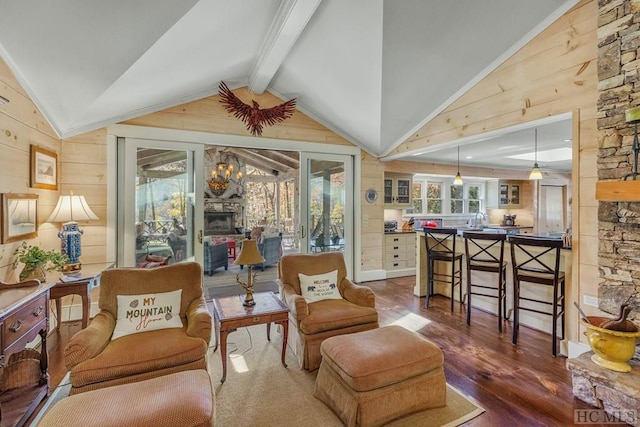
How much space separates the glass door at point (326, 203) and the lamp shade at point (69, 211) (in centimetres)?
286

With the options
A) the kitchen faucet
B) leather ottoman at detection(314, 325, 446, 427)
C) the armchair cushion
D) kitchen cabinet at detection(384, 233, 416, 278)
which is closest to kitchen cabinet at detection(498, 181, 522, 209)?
the kitchen faucet

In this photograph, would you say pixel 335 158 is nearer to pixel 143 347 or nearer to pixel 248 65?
pixel 248 65

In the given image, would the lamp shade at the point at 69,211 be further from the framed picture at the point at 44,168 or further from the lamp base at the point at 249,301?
the lamp base at the point at 249,301

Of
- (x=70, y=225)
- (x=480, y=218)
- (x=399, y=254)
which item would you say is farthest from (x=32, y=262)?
(x=480, y=218)

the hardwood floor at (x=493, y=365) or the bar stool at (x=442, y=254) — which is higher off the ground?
the bar stool at (x=442, y=254)

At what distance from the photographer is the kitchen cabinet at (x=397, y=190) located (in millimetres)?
6543

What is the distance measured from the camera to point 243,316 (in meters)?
2.48

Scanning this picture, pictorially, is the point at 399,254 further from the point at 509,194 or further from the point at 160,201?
the point at 509,194

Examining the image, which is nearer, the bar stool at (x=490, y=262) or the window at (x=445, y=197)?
the bar stool at (x=490, y=262)

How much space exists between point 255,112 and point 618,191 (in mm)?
4136

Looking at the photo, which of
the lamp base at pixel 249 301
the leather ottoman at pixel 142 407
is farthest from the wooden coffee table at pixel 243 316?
the leather ottoman at pixel 142 407

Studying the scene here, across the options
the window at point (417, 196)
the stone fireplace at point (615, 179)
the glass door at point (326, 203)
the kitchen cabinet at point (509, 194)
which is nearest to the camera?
the stone fireplace at point (615, 179)

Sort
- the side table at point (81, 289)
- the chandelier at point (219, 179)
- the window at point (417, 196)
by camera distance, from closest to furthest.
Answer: the side table at point (81, 289), the window at point (417, 196), the chandelier at point (219, 179)

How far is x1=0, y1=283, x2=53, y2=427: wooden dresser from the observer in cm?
179
